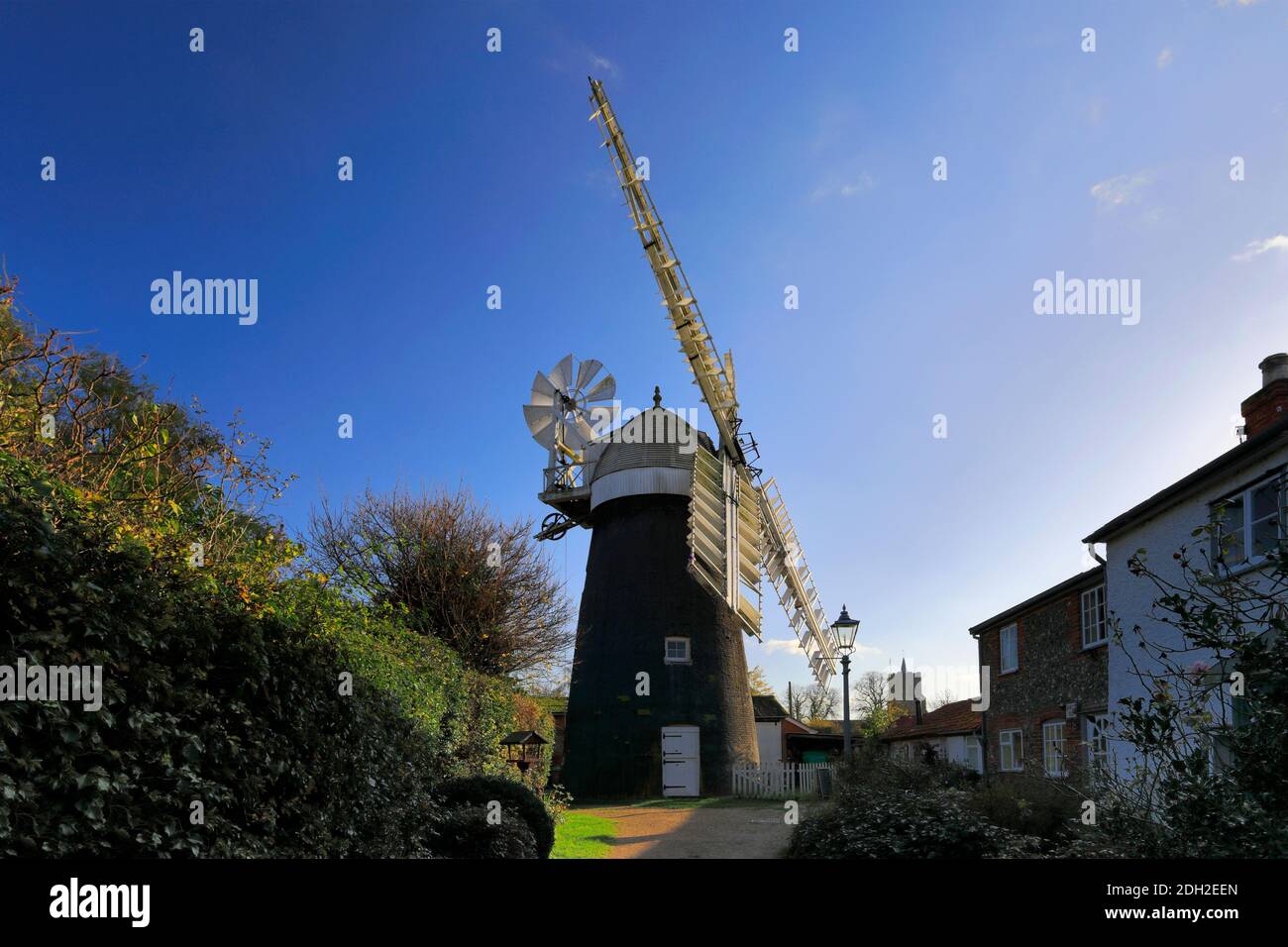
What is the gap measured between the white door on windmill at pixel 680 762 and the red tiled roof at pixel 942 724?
854 cm

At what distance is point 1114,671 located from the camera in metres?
14.8

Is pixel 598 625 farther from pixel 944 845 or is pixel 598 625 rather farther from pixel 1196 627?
pixel 1196 627

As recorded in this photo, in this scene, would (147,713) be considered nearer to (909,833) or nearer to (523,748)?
(909,833)

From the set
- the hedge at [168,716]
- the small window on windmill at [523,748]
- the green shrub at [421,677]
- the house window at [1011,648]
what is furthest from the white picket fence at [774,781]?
the hedge at [168,716]

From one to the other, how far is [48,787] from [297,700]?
2293 mm

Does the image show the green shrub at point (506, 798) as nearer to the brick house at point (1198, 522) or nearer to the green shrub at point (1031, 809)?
the green shrub at point (1031, 809)

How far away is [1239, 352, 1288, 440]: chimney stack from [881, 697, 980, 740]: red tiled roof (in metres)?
14.2

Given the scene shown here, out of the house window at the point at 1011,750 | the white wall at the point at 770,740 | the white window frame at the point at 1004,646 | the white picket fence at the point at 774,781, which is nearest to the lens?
the house window at the point at 1011,750

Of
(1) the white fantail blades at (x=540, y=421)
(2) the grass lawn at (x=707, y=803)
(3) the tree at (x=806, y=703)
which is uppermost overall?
(1) the white fantail blades at (x=540, y=421)

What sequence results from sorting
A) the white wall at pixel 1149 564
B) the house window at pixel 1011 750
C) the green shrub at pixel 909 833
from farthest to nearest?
the house window at pixel 1011 750 < the white wall at pixel 1149 564 < the green shrub at pixel 909 833

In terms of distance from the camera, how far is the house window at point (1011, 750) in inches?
803

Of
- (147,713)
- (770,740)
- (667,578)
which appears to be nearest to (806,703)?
(770,740)

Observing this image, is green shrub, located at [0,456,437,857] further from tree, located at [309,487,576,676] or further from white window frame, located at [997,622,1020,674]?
white window frame, located at [997,622,1020,674]
